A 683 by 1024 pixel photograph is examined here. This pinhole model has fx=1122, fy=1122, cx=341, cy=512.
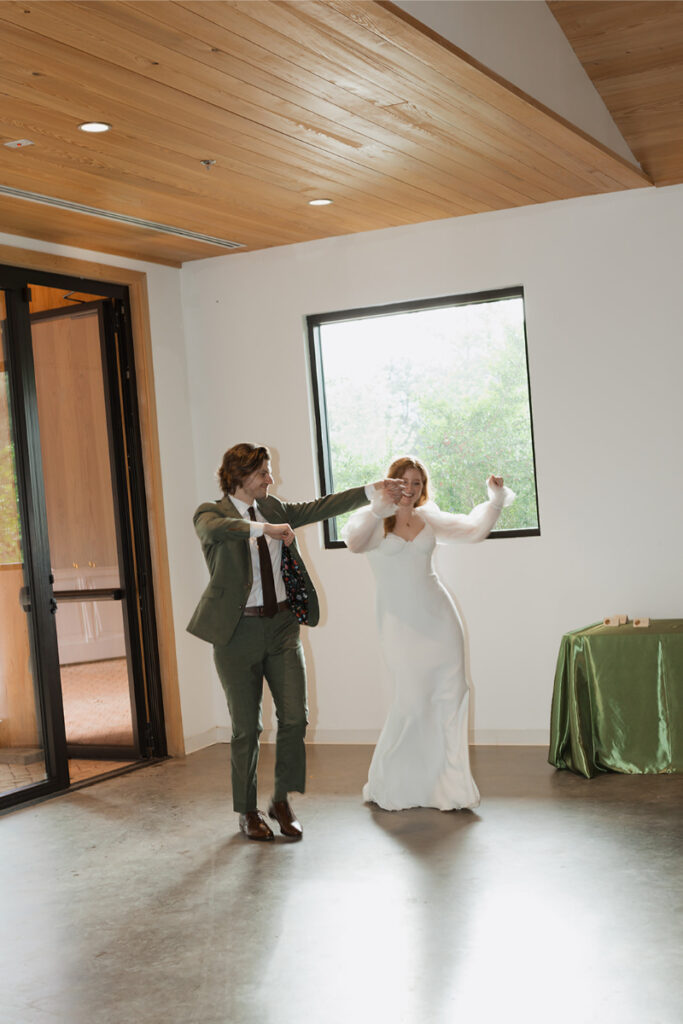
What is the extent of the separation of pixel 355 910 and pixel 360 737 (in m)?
2.71

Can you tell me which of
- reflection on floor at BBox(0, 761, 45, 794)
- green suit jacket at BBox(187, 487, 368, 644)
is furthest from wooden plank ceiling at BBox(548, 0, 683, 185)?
reflection on floor at BBox(0, 761, 45, 794)

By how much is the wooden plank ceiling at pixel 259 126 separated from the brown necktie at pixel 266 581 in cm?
161

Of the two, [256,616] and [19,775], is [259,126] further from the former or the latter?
[19,775]

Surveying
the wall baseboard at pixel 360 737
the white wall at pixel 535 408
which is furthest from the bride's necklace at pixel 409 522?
the wall baseboard at pixel 360 737

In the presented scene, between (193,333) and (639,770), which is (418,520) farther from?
(193,333)

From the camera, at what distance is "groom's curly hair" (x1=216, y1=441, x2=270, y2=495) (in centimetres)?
467

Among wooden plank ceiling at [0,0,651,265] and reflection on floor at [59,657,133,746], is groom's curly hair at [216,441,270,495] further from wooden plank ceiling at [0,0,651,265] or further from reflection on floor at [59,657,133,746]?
reflection on floor at [59,657,133,746]

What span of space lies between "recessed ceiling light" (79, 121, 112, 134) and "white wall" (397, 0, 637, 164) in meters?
1.29

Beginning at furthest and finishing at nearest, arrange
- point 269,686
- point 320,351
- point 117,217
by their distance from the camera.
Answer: point 320,351, point 117,217, point 269,686

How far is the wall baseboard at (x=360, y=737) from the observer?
617 cm

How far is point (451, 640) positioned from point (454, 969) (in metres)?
1.84

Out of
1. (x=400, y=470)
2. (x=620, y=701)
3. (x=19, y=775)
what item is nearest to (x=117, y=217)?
(x=400, y=470)

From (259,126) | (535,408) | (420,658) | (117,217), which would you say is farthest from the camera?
(535,408)

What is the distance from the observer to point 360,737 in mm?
6594
